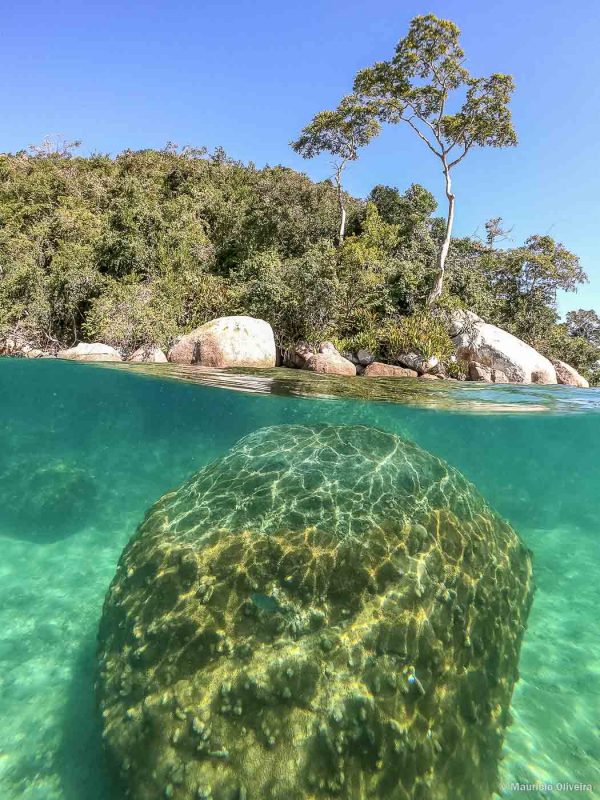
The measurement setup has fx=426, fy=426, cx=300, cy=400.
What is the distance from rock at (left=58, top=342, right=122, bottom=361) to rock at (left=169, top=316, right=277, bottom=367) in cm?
288

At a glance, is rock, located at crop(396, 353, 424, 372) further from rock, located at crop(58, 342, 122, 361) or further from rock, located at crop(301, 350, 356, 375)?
rock, located at crop(58, 342, 122, 361)

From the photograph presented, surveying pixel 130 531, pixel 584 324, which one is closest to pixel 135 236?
pixel 130 531

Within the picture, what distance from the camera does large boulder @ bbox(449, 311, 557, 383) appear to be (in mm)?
17016

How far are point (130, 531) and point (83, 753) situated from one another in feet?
18.0

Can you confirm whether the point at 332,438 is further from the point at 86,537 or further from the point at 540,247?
the point at 540,247

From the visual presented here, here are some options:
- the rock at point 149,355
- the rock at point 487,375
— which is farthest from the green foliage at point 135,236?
the rock at point 487,375

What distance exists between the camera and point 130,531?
365 inches

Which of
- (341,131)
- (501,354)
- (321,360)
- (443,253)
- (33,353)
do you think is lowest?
(33,353)

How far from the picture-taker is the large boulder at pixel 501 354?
670 inches

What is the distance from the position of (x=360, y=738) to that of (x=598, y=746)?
3.00 m

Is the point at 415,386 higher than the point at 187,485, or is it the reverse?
the point at 415,386

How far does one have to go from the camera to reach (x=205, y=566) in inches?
168

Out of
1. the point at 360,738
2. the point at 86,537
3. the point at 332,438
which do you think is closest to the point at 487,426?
the point at 332,438

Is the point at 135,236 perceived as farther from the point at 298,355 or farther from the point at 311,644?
the point at 311,644
